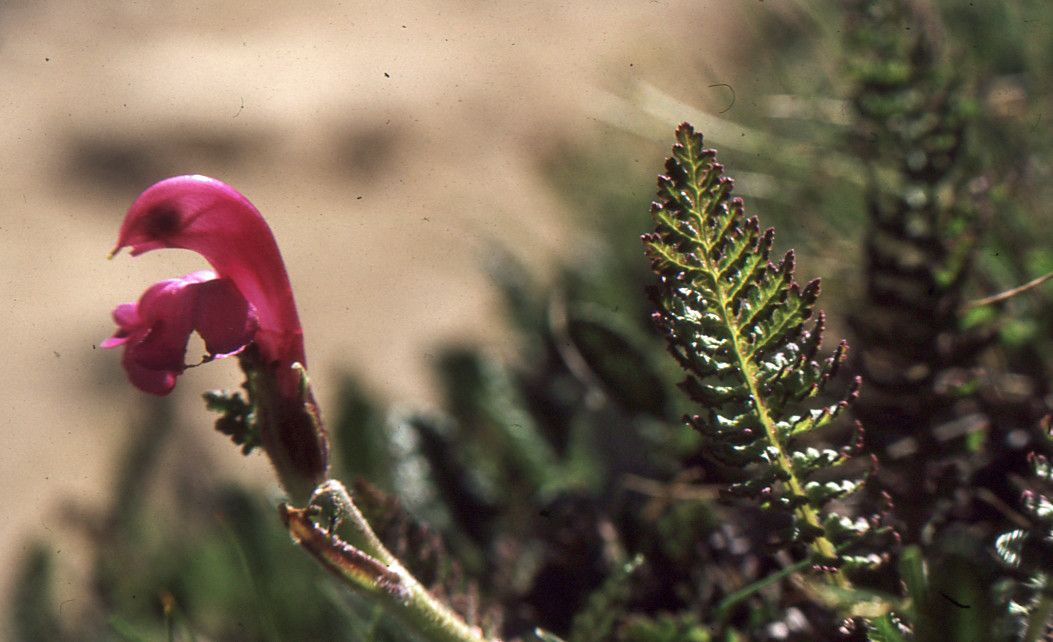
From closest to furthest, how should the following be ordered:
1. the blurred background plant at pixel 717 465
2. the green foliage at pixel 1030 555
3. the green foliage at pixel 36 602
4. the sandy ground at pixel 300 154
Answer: the green foliage at pixel 1030 555, the blurred background plant at pixel 717 465, the green foliage at pixel 36 602, the sandy ground at pixel 300 154

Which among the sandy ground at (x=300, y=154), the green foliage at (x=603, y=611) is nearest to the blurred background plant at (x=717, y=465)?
the green foliage at (x=603, y=611)

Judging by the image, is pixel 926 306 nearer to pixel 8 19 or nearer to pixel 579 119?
pixel 579 119

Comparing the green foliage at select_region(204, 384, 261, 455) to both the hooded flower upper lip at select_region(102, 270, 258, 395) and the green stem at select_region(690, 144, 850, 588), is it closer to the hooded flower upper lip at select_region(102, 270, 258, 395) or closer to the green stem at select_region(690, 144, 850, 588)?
the hooded flower upper lip at select_region(102, 270, 258, 395)

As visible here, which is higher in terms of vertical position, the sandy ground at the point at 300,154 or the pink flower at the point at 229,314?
the sandy ground at the point at 300,154

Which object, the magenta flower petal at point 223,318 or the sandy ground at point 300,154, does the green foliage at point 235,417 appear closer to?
the magenta flower petal at point 223,318

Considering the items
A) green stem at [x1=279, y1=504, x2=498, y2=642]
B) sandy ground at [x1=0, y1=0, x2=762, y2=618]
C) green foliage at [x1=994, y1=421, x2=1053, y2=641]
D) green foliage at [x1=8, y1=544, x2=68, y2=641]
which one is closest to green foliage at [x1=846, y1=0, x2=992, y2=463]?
green foliage at [x1=994, y1=421, x2=1053, y2=641]

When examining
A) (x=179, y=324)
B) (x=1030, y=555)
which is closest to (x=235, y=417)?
(x=179, y=324)

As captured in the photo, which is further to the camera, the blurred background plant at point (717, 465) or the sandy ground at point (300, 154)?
the sandy ground at point (300, 154)
